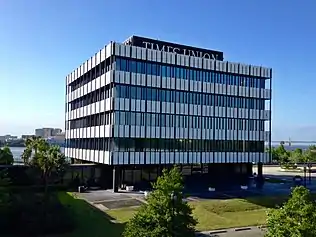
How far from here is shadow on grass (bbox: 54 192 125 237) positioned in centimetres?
2948

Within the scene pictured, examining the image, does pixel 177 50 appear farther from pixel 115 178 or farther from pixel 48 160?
pixel 48 160

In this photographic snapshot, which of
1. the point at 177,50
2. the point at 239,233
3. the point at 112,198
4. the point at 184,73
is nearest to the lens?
the point at 239,233

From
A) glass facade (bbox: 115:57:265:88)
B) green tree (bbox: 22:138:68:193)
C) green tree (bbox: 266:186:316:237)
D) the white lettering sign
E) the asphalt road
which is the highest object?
the white lettering sign

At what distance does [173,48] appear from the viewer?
58.1m

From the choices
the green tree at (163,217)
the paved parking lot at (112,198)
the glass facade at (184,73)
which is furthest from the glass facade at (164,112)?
the green tree at (163,217)

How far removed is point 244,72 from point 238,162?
15040 mm

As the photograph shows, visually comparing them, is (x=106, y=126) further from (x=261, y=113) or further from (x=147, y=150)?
(x=261, y=113)

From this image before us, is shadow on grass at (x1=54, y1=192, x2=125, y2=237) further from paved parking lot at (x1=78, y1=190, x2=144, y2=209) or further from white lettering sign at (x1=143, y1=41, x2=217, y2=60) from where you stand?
white lettering sign at (x1=143, y1=41, x2=217, y2=60)

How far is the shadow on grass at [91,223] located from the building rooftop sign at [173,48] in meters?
25.3

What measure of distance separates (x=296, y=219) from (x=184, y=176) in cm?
4190

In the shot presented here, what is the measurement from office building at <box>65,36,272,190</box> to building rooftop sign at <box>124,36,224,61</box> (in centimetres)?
15

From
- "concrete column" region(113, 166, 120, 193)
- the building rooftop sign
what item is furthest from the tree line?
"concrete column" region(113, 166, 120, 193)

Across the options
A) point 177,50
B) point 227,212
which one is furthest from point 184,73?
point 227,212

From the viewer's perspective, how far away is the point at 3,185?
29.9 metres
